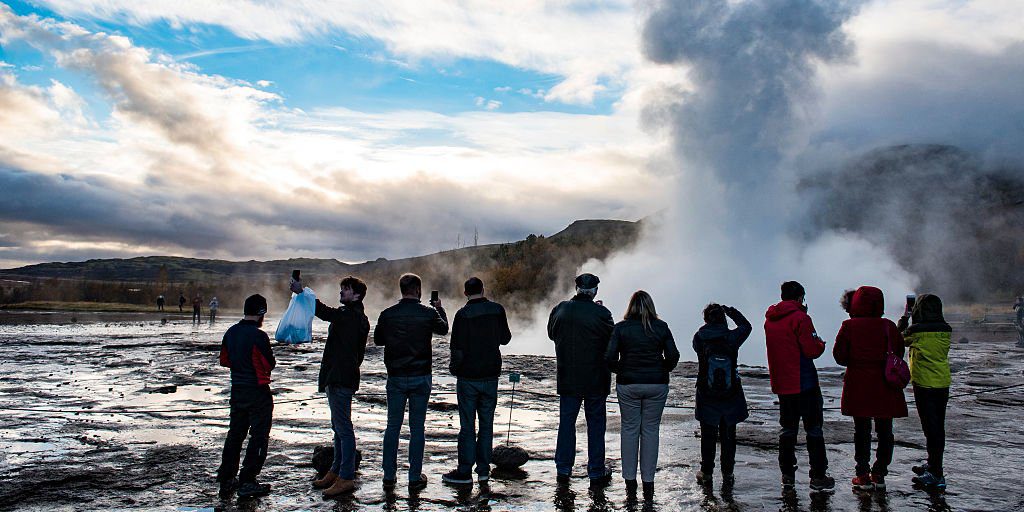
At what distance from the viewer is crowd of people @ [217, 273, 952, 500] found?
708cm

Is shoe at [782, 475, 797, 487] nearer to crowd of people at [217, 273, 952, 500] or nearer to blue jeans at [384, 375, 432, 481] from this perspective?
crowd of people at [217, 273, 952, 500]

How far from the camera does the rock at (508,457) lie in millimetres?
8242

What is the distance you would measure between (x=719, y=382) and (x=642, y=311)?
1157 mm

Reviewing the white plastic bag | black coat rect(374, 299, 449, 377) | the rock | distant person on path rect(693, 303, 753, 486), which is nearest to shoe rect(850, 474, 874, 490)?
distant person on path rect(693, 303, 753, 486)

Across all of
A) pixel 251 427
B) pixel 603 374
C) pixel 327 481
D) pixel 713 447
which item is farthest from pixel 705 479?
pixel 251 427

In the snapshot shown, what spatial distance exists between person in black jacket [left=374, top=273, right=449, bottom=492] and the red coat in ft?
13.6

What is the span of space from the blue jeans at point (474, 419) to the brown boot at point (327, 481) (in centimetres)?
129

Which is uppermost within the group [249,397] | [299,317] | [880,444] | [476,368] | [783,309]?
[783,309]

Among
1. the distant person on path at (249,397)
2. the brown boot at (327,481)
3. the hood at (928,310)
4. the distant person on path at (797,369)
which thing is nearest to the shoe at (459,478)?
the brown boot at (327,481)

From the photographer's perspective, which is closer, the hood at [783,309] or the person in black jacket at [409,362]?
the person in black jacket at [409,362]

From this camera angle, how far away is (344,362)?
280 inches

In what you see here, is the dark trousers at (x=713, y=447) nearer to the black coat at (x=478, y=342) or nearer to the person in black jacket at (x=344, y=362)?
the black coat at (x=478, y=342)

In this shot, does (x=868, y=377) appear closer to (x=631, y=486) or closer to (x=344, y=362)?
(x=631, y=486)

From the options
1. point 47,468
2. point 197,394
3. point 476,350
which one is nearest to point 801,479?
point 476,350
